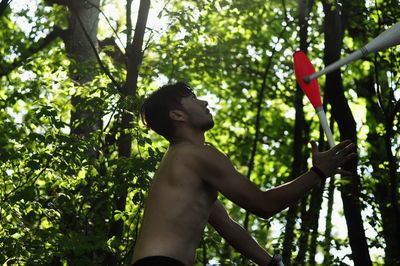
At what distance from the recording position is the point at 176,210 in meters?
3.54

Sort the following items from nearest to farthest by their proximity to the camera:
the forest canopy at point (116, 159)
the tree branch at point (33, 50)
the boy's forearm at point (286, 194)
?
the boy's forearm at point (286, 194), the forest canopy at point (116, 159), the tree branch at point (33, 50)

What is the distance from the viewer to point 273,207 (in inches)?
140

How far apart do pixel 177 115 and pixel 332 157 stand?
0.79 m

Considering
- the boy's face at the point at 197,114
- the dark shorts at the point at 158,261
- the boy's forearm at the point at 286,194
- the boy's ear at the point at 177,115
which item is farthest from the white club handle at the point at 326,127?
the dark shorts at the point at 158,261

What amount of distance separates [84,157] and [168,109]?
7.95ft

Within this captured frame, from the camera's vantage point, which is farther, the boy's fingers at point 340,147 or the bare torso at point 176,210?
the boy's fingers at point 340,147

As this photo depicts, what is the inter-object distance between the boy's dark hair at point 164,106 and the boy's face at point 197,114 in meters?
0.04

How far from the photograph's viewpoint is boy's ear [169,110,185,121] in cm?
387

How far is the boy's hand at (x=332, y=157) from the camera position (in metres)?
3.61

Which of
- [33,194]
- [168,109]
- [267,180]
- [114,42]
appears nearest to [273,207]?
[168,109]

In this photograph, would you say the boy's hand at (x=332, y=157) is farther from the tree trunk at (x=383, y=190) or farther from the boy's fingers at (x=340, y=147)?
the tree trunk at (x=383, y=190)

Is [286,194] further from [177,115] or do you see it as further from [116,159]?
[116,159]

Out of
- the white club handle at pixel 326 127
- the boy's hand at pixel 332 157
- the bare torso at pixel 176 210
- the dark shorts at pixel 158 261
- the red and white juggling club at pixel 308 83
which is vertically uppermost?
the red and white juggling club at pixel 308 83

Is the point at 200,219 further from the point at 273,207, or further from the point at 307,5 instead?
the point at 307,5
